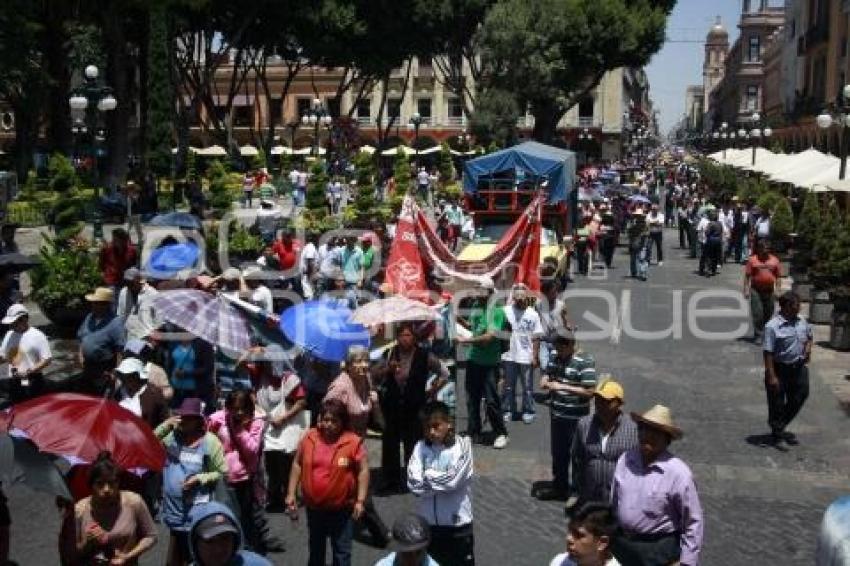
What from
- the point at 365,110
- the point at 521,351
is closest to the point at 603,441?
the point at 521,351

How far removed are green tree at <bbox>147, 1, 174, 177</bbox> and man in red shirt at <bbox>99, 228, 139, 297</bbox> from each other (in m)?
24.8

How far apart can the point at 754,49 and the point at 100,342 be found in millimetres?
122696

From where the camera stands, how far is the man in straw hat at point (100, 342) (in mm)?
8953

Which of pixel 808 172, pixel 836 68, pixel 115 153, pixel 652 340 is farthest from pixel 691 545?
pixel 836 68

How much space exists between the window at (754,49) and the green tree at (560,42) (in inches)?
2939

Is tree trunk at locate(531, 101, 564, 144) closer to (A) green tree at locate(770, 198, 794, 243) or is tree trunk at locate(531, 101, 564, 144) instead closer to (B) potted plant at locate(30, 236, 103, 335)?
(A) green tree at locate(770, 198, 794, 243)

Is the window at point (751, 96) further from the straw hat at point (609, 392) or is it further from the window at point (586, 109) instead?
the straw hat at point (609, 392)

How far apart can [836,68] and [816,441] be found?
39.0m

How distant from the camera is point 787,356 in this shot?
9477mm

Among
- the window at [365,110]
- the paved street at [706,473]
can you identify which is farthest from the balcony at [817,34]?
the paved street at [706,473]

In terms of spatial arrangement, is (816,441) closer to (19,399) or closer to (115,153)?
(19,399)

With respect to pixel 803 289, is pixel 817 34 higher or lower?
higher

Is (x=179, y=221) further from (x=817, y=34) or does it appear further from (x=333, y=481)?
(x=817, y=34)

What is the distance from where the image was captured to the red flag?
13.1 metres
